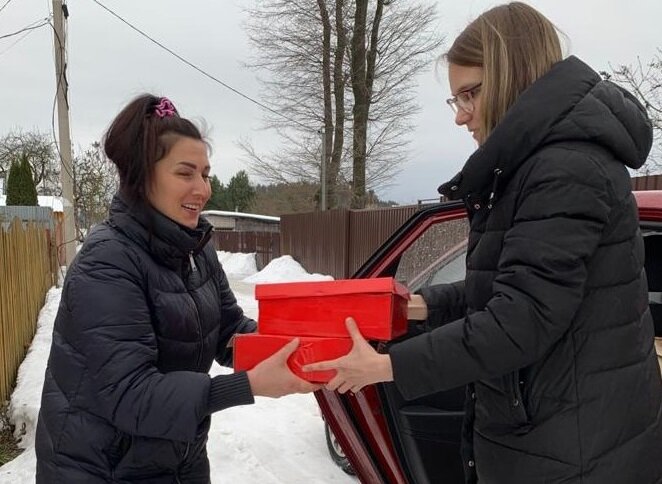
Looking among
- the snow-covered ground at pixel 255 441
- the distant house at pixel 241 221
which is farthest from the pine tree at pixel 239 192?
the snow-covered ground at pixel 255 441

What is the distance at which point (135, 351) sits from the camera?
1.34 m

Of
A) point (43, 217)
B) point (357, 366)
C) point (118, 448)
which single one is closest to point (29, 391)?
point (118, 448)

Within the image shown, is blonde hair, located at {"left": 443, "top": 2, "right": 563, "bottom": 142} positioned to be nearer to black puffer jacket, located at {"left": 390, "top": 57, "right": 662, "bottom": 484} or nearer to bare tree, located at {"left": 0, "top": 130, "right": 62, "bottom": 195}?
black puffer jacket, located at {"left": 390, "top": 57, "right": 662, "bottom": 484}

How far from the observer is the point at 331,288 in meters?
1.50

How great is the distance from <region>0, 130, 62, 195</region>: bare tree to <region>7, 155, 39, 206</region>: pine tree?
27.3 feet

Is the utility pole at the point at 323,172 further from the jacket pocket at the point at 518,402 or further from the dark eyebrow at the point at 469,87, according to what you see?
the jacket pocket at the point at 518,402

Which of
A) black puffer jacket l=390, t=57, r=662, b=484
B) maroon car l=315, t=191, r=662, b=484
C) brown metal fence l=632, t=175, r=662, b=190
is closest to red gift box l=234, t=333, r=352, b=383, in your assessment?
black puffer jacket l=390, t=57, r=662, b=484

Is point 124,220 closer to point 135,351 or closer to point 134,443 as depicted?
point 135,351

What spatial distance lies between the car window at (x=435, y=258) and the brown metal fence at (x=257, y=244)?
17.8m

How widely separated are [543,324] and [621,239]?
270 mm

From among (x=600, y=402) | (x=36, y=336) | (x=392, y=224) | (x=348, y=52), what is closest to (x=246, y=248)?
(x=348, y=52)

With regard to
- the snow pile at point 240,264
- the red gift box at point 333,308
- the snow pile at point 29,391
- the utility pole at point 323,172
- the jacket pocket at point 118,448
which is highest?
the utility pole at point 323,172

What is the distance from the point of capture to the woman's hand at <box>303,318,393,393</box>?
1.34 metres

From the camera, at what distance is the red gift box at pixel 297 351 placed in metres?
1.46
